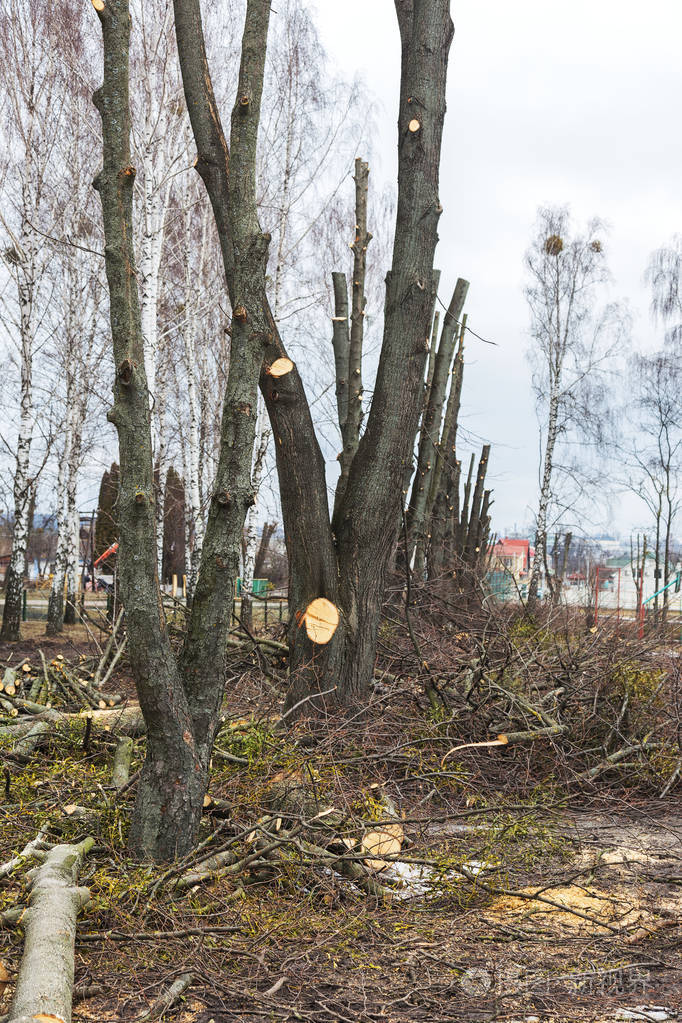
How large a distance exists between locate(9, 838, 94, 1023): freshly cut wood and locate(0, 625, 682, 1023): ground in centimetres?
13

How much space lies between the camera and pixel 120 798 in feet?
12.9

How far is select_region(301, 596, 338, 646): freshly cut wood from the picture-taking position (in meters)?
5.46

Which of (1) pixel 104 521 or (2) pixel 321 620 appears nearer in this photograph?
(2) pixel 321 620

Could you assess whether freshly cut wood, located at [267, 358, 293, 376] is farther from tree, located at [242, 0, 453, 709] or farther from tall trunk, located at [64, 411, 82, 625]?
tall trunk, located at [64, 411, 82, 625]

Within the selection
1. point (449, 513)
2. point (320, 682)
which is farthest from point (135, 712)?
point (449, 513)

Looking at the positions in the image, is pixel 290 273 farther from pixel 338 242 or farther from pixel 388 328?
pixel 388 328

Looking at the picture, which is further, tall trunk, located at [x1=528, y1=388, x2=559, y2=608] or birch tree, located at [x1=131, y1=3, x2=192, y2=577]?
tall trunk, located at [x1=528, y1=388, x2=559, y2=608]

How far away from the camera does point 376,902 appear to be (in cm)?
356

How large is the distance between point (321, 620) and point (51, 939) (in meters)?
2.95

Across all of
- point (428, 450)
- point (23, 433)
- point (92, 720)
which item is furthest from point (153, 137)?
point (92, 720)

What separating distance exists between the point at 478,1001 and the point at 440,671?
326cm

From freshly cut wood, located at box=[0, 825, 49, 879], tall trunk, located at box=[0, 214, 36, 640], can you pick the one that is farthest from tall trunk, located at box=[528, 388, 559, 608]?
freshly cut wood, located at box=[0, 825, 49, 879]

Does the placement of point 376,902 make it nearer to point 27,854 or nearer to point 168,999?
point 168,999

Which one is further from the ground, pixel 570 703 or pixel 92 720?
pixel 570 703
